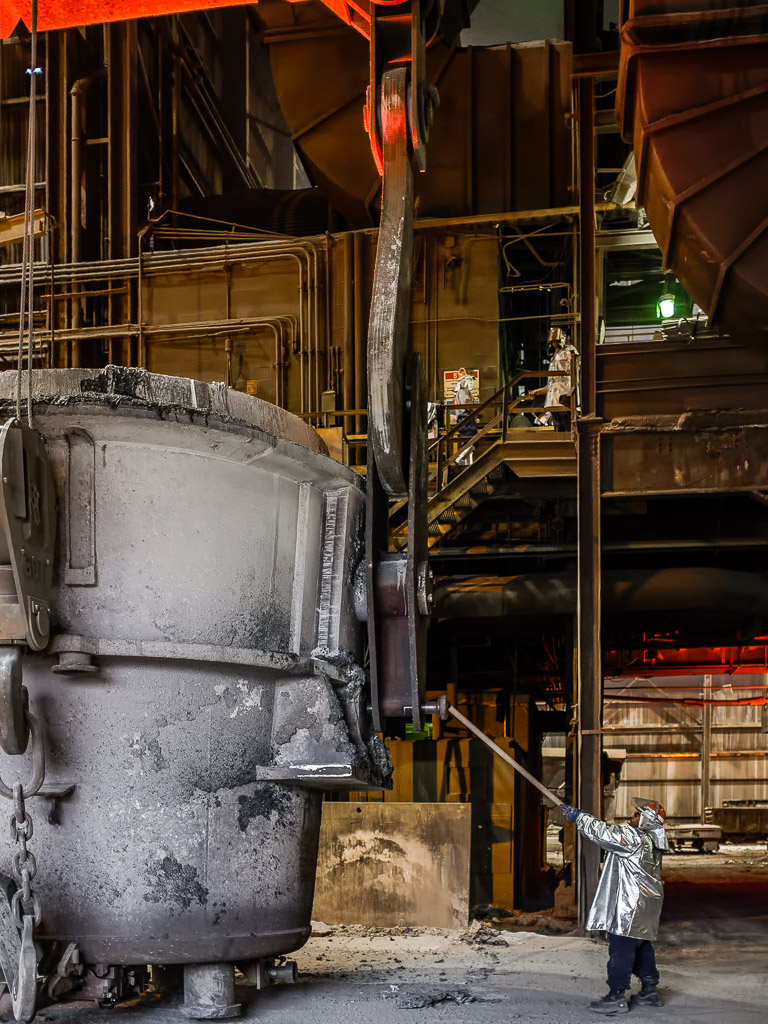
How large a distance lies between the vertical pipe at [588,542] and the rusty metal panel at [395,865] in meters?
1.03

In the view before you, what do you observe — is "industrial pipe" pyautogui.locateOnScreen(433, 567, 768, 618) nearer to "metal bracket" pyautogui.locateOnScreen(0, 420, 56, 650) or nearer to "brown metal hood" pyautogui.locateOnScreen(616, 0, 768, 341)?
"brown metal hood" pyautogui.locateOnScreen(616, 0, 768, 341)

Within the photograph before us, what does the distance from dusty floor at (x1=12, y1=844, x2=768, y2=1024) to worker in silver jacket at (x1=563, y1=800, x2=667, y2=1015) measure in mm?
194

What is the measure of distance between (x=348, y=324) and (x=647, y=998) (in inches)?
348

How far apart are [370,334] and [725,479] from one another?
5.04 m

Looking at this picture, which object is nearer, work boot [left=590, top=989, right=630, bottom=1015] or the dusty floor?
the dusty floor

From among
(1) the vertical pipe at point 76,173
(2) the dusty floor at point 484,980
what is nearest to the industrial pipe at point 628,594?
(2) the dusty floor at point 484,980

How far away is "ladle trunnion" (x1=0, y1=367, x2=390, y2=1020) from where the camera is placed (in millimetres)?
4418

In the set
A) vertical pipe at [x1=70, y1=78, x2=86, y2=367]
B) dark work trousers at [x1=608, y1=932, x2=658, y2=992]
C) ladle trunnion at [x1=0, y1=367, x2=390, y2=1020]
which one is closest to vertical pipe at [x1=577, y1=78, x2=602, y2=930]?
dark work trousers at [x1=608, y1=932, x2=658, y2=992]

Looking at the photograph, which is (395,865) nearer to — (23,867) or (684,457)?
(684,457)

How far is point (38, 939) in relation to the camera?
4484 millimetres

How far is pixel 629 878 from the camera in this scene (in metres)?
6.06

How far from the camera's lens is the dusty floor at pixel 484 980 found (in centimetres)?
524

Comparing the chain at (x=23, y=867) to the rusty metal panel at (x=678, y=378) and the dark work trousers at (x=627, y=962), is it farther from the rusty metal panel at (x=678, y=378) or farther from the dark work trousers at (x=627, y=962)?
the rusty metal panel at (x=678, y=378)

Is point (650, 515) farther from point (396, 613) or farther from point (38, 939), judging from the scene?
point (38, 939)
